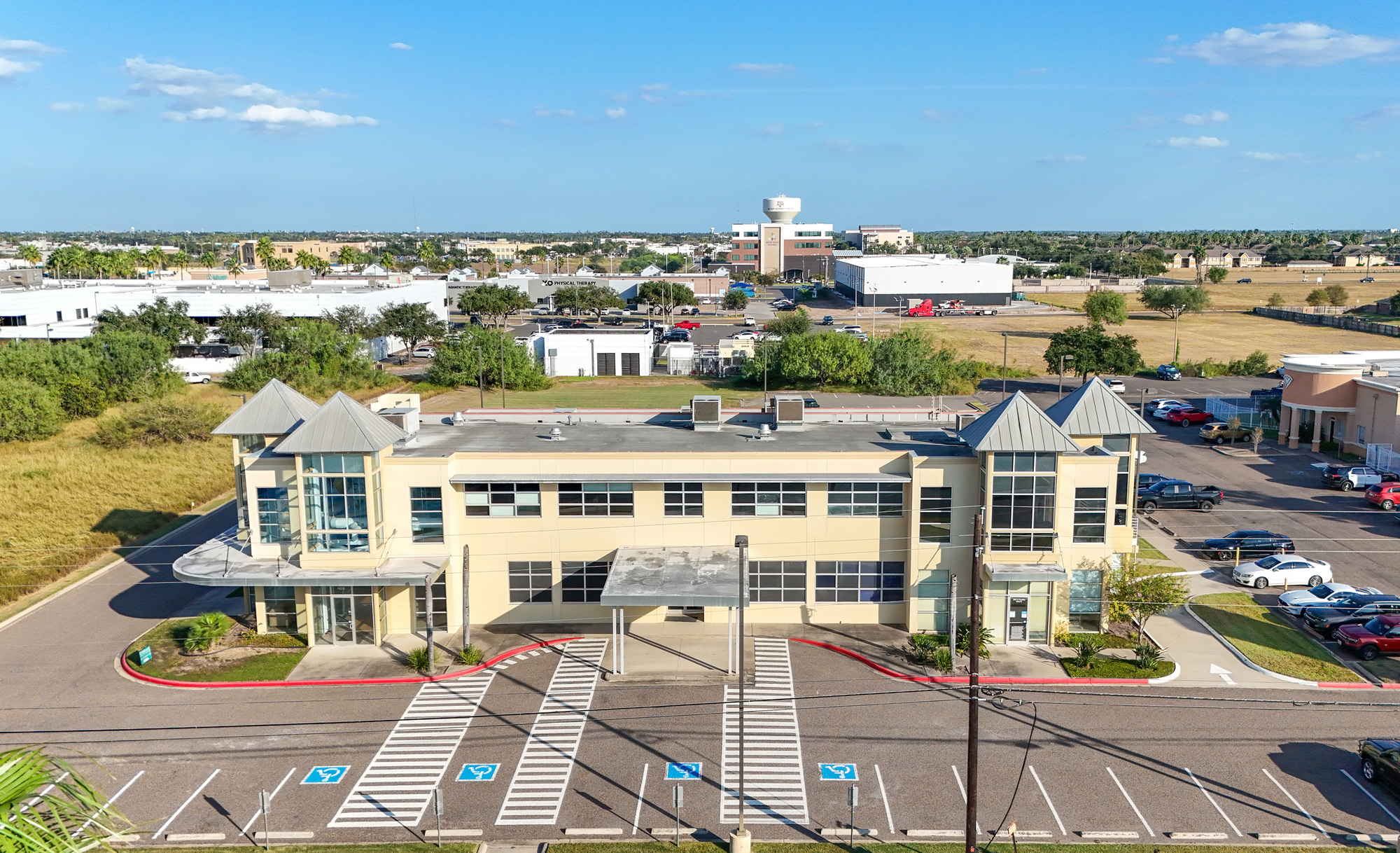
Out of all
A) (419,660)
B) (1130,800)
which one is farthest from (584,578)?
(1130,800)

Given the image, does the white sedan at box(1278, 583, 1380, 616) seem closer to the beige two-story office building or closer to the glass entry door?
the beige two-story office building

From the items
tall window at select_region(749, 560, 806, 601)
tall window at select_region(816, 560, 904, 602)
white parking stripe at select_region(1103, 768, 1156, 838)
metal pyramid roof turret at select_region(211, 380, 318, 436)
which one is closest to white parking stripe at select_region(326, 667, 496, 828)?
tall window at select_region(749, 560, 806, 601)

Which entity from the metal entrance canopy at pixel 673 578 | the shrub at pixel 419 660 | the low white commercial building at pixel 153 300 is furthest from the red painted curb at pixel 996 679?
the low white commercial building at pixel 153 300

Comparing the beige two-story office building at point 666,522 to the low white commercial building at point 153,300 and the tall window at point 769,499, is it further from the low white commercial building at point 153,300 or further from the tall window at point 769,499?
the low white commercial building at point 153,300

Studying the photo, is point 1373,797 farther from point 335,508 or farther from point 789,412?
point 335,508

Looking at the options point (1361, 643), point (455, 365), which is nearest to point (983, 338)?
point (455, 365)

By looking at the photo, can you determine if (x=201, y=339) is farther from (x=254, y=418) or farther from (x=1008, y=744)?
(x=1008, y=744)
